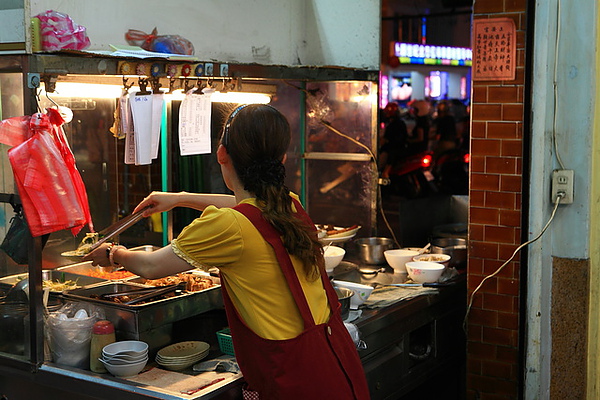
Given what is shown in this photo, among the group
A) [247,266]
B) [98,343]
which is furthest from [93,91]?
[247,266]

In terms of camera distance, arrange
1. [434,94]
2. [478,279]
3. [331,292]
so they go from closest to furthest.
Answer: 1. [331,292]
2. [478,279]
3. [434,94]

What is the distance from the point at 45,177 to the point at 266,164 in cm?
98

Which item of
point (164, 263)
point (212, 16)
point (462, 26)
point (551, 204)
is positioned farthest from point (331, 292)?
point (462, 26)

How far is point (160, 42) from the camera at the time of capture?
4.04 metres

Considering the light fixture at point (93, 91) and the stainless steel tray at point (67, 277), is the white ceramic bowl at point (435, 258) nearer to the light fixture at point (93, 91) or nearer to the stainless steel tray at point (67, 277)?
the light fixture at point (93, 91)

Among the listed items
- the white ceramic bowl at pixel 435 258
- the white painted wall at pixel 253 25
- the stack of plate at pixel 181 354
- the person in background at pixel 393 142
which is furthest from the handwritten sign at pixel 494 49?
the person in background at pixel 393 142

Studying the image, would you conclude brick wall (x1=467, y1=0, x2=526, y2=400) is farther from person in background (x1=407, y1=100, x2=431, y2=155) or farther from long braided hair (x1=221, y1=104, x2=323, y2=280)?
person in background (x1=407, y1=100, x2=431, y2=155)

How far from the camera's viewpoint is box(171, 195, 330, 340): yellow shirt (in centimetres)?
265

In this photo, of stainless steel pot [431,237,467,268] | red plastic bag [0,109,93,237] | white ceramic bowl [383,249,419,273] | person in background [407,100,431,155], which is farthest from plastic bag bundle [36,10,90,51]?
person in background [407,100,431,155]

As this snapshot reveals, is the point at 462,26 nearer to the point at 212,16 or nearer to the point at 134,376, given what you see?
the point at 212,16

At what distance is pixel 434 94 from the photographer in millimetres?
19859

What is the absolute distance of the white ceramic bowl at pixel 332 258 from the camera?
4953 millimetres

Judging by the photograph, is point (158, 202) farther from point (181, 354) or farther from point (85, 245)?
point (181, 354)

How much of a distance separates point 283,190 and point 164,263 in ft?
1.67
